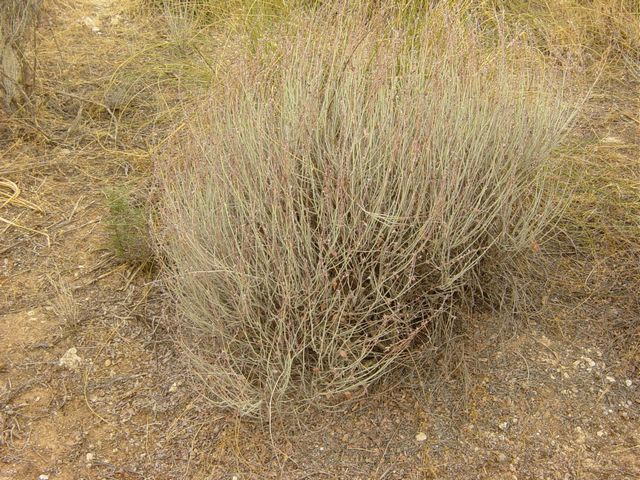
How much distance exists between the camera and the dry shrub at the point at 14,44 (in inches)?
150

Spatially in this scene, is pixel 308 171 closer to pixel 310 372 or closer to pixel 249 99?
pixel 249 99

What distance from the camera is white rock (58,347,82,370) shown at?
106 inches

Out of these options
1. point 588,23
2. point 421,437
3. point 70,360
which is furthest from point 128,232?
point 588,23

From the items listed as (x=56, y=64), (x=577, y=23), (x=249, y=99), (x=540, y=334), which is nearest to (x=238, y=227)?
(x=249, y=99)

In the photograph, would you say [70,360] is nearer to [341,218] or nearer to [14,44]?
[341,218]

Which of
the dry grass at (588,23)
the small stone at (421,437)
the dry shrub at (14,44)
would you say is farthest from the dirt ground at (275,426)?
the dry grass at (588,23)

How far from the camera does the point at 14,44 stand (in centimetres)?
391

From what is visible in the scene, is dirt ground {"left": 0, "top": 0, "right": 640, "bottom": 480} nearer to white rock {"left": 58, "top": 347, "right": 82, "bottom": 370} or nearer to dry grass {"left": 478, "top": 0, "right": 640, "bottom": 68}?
white rock {"left": 58, "top": 347, "right": 82, "bottom": 370}

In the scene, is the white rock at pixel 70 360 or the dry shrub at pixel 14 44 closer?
the white rock at pixel 70 360

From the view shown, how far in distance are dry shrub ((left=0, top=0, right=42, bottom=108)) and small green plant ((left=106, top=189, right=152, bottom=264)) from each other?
4.05 ft

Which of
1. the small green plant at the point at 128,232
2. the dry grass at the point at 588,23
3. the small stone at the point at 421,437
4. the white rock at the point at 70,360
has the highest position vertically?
the dry grass at the point at 588,23

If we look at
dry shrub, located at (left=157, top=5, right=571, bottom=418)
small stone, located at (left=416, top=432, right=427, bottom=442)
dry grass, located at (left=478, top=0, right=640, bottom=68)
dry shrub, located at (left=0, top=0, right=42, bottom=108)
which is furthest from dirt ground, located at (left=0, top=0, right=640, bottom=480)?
dry grass, located at (left=478, top=0, right=640, bottom=68)

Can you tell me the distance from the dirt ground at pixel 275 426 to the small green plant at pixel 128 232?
7 centimetres

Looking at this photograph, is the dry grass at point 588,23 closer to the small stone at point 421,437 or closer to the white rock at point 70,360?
the small stone at point 421,437
